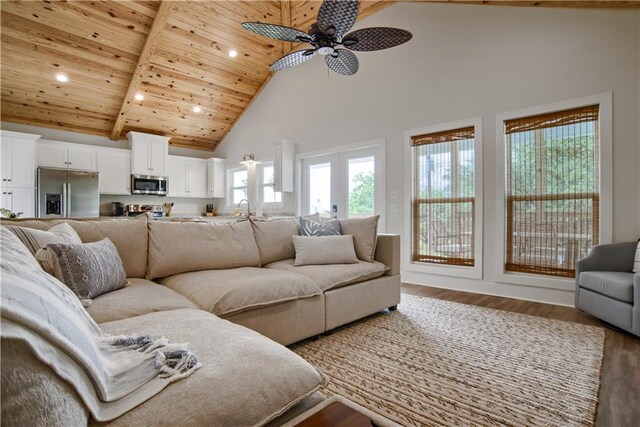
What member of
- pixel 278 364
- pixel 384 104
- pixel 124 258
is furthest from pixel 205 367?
pixel 384 104

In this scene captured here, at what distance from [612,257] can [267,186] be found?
5335 millimetres

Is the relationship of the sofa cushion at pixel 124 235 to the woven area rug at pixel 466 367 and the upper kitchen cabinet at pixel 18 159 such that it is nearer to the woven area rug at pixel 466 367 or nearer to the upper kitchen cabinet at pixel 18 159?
the woven area rug at pixel 466 367

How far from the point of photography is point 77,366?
668 millimetres

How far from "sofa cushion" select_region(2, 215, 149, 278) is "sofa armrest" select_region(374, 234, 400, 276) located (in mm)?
2014

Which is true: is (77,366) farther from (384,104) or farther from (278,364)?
(384,104)

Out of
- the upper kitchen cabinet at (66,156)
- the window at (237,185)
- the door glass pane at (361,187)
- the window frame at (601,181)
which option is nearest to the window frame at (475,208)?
the window frame at (601,181)

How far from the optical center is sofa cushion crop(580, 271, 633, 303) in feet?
7.86

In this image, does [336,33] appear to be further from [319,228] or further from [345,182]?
[345,182]

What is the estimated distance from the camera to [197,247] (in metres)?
2.46

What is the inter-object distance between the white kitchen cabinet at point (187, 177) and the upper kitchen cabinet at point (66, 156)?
57.3 inches

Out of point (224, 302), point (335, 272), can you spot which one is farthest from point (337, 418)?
point (335, 272)

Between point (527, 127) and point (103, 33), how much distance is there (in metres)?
5.79

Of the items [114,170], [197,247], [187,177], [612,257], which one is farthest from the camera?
[187,177]

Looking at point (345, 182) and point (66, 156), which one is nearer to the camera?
point (345, 182)
